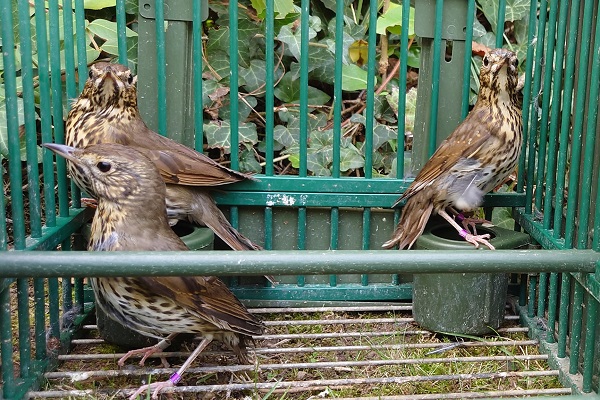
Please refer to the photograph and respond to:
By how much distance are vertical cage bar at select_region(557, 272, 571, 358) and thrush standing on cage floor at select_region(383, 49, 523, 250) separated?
537 mm

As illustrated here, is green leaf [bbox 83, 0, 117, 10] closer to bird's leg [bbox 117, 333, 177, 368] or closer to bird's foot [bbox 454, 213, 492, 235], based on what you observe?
bird's leg [bbox 117, 333, 177, 368]

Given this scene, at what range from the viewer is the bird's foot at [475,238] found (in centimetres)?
374

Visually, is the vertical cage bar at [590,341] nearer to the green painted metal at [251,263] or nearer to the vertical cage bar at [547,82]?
the green painted metal at [251,263]

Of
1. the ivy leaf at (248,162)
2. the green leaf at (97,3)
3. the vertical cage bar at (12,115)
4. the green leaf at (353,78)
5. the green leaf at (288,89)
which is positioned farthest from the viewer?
the green leaf at (288,89)

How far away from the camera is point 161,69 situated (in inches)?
155

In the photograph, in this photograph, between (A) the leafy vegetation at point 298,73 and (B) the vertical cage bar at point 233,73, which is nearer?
(B) the vertical cage bar at point 233,73

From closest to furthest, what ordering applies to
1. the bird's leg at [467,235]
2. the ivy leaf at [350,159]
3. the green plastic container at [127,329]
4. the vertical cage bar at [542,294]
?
the green plastic container at [127,329]
the bird's leg at [467,235]
the vertical cage bar at [542,294]
the ivy leaf at [350,159]

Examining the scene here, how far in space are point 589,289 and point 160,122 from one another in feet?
7.23

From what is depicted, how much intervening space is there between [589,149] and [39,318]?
2.30 m

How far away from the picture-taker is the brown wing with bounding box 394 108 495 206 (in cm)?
389

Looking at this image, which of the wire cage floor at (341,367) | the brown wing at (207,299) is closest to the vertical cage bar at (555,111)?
the wire cage floor at (341,367)

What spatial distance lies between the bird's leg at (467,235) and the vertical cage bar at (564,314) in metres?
0.42

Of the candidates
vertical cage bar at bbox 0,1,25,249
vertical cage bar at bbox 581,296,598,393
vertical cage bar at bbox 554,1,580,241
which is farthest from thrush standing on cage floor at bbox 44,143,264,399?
vertical cage bar at bbox 554,1,580,241

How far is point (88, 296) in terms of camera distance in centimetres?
411
